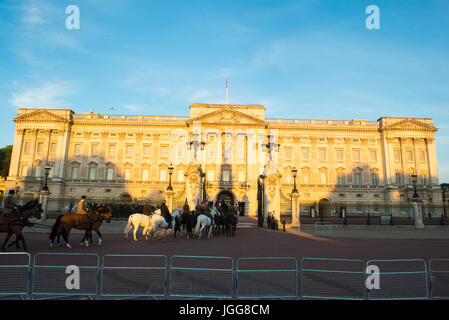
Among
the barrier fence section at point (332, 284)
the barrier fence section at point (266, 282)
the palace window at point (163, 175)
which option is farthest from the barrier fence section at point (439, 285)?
the palace window at point (163, 175)

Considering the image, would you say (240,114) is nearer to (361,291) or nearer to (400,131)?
(400,131)

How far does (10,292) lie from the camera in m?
5.14

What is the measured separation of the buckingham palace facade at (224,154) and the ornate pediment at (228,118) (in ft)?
0.59

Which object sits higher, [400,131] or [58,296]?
[400,131]

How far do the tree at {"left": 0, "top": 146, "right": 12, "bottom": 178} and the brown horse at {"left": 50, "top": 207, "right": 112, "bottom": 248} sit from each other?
64.8 metres

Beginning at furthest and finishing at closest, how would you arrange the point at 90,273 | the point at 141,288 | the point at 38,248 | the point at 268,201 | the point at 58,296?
1. the point at 268,201
2. the point at 38,248
3. the point at 90,273
4. the point at 141,288
5. the point at 58,296

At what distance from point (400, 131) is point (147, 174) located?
47857 millimetres

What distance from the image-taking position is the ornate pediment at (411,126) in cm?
5288

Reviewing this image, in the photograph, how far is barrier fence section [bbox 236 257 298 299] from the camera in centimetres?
529

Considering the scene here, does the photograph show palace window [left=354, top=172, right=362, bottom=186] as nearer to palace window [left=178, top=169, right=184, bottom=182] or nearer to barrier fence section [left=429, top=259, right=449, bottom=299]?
palace window [left=178, top=169, right=184, bottom=182]

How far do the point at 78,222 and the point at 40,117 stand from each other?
4960 centimetres

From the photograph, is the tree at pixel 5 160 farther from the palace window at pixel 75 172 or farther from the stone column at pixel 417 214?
the stone column at pixel 417 214

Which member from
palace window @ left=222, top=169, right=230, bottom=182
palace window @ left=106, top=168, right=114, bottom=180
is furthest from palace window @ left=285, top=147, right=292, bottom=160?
palace window @ left=106, top=168, right=114, bottom=180

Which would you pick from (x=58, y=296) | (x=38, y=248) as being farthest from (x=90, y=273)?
(x=38, y=248)
